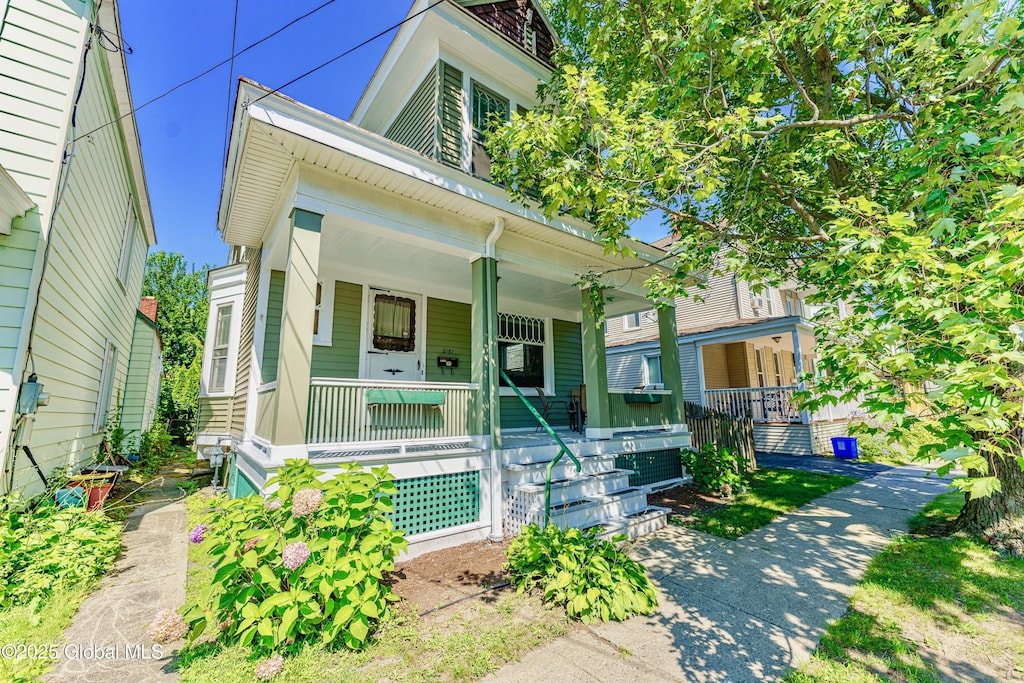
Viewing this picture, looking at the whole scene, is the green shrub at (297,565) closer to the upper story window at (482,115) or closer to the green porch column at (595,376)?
the green porch column at (595,376)

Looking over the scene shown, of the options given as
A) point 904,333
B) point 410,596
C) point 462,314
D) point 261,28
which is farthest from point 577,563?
point 261,28

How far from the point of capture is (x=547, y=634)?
3.10m

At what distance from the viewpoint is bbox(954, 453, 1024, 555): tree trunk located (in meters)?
4.55

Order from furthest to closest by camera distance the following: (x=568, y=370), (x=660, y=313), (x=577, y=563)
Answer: (x=568, y=370)
(x=660, y=313)
(x=577, y=563)

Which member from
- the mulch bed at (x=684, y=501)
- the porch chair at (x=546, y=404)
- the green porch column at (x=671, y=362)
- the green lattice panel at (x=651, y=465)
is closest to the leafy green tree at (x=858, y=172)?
the green porch column at (x=671, y=362)

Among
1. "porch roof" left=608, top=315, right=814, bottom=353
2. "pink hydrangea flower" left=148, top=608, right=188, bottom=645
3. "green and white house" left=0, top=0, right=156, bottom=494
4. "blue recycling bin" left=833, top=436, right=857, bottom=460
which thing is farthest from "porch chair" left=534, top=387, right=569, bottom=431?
"blue recycling bin" left=833, top=436, right=857, bottom=460

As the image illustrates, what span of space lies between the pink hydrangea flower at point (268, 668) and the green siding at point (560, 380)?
6587 millimetres

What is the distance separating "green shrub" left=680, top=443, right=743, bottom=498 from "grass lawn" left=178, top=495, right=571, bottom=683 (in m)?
5.04

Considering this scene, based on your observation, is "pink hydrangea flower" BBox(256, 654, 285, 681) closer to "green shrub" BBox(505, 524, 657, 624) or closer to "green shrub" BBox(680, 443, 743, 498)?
"green shrub" BBox(505, 524, 657, 624)

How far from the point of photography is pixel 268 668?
93.3 inches

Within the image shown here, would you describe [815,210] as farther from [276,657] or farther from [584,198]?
[276,657]

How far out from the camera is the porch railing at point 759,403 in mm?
12773

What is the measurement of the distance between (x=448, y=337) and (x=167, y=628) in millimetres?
6125

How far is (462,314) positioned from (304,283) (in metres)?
4.25
